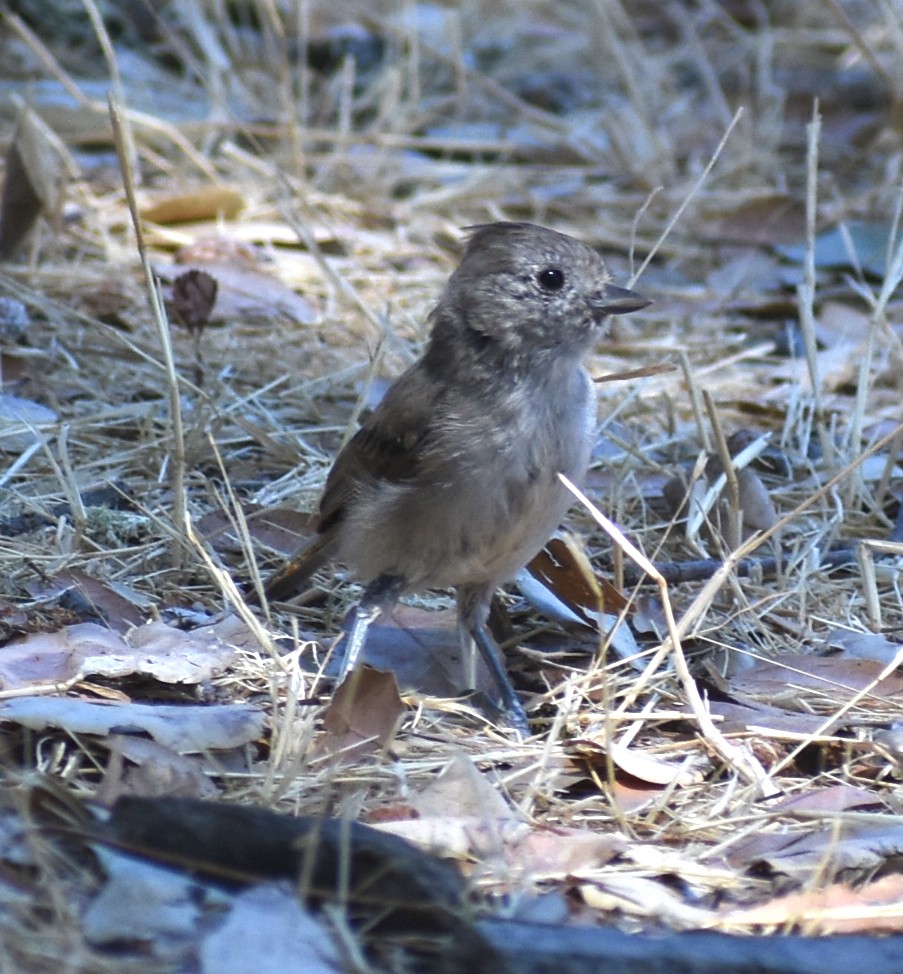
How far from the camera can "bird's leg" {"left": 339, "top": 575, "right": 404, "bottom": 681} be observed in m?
3.76

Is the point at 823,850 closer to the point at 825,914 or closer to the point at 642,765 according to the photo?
the point at 825,914

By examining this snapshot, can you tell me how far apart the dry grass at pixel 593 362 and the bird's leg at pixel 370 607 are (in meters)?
0.25

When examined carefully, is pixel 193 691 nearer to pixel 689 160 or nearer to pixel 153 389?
pixel 153 389

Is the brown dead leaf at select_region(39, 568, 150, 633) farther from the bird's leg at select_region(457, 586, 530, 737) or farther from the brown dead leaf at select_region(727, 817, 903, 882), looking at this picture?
the brown dead leaf at select_region(727, 817, 903, 882)

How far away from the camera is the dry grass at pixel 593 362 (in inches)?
127

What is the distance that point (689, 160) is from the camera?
790 cm

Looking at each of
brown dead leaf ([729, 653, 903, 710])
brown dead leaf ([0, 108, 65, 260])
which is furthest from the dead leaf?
brown dead leaf ([0, 108, 65, 260])

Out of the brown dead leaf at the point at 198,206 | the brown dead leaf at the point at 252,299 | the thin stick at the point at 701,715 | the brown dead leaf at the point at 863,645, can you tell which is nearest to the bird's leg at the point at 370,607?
the thin stick at the point at 701,715

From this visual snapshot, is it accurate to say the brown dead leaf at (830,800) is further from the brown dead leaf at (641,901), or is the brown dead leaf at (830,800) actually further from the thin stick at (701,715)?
the brown dead leaf at (641,901)

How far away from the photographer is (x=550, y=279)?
3.77 meters

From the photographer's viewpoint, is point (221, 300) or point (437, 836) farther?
point (221, 300)

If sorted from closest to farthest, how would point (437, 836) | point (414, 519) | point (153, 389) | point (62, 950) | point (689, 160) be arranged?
point (62, 950) → point (437, 836) → point (414, 519) → point (153, 389) → point (689, 160)

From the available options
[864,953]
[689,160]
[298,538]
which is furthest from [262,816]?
[689,160]

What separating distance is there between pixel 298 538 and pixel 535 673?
887 mm
